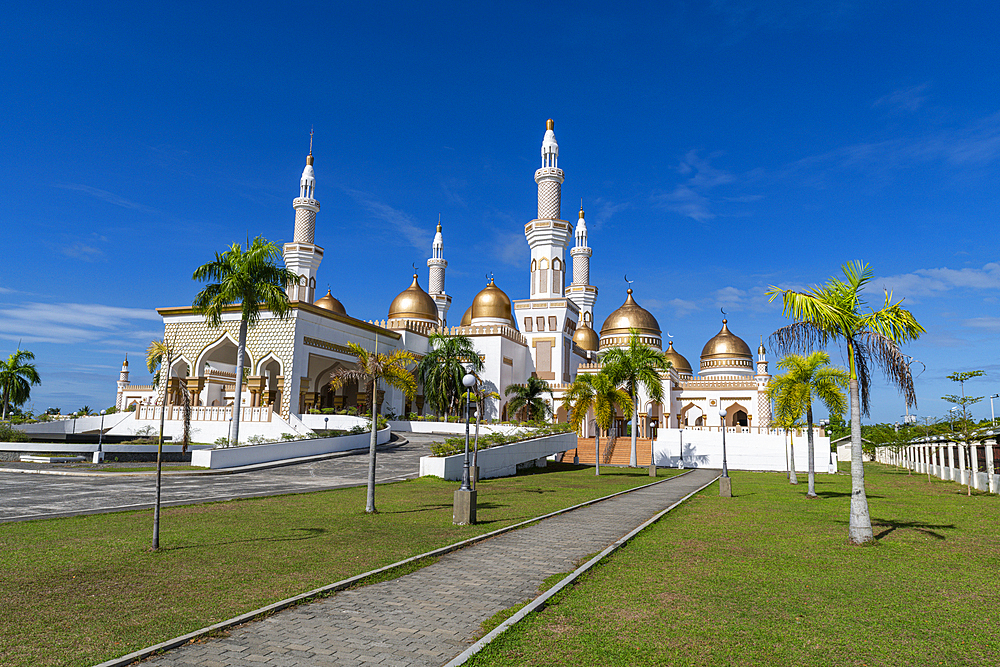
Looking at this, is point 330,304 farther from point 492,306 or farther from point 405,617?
point 405,617

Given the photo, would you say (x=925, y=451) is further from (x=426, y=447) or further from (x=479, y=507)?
(x=479, y=507)

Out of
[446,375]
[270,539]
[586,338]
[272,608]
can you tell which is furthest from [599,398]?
[586,338]

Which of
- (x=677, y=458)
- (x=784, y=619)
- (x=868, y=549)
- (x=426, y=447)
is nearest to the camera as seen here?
(x=784, y=619)

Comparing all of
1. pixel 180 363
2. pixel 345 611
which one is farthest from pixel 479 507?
pixel 180 363

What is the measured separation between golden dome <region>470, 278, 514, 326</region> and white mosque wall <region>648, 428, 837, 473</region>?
69.5ft

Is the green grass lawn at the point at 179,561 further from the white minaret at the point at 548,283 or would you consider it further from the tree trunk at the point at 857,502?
the white minaret at the point at 548,283

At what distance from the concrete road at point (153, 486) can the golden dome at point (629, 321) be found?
39.9 metres

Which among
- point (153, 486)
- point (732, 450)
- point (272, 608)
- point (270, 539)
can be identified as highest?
point (272, 608)

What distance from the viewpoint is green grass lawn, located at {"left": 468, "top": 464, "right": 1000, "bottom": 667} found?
5.39 meters

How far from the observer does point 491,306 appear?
187 ft

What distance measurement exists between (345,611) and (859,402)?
9.65m

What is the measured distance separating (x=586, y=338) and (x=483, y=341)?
16.8m

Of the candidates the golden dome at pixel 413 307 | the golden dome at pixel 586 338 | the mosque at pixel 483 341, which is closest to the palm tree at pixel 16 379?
the mosque at pixel 483 341

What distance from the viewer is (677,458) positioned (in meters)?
39.1
